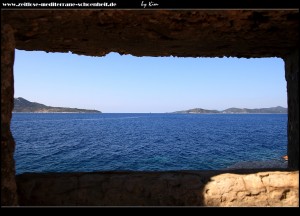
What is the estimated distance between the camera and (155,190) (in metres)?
4.54

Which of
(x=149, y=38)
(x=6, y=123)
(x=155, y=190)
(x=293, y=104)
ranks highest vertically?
(x=149, y=38)

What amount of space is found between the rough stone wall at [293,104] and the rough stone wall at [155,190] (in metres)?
0.89

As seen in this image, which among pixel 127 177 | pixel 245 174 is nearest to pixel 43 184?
pixel 127 177

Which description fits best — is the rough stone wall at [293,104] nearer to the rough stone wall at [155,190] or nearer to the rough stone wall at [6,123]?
the rough stone wall at [155,190]

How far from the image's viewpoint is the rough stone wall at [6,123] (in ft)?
11.8

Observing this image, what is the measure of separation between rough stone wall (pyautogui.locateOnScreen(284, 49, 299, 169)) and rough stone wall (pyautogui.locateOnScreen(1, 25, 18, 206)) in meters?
4.93

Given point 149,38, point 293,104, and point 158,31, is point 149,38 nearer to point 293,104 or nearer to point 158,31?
point 158,31

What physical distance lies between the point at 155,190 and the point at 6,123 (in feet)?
8.32

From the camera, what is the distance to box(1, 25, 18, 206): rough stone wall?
11.8 ft

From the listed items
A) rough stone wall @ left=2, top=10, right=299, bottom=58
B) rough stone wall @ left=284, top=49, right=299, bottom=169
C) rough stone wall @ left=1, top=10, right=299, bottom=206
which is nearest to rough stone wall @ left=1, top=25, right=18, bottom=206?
rough stone wall @ left=1, top=10, right=299, bottom=206

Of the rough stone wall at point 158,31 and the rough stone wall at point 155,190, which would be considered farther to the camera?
the rough stone wall at point 155,190

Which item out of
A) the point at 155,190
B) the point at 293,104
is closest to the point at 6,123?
the point at 155,190

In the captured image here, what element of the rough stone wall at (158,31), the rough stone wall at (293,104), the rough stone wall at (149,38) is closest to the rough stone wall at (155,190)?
the rough stone wall at (149,38)

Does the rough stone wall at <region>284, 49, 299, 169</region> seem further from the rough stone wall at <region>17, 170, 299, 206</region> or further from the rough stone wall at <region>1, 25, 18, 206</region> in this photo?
the rough stone wall at <region>1, 25, 18, 206</region>
